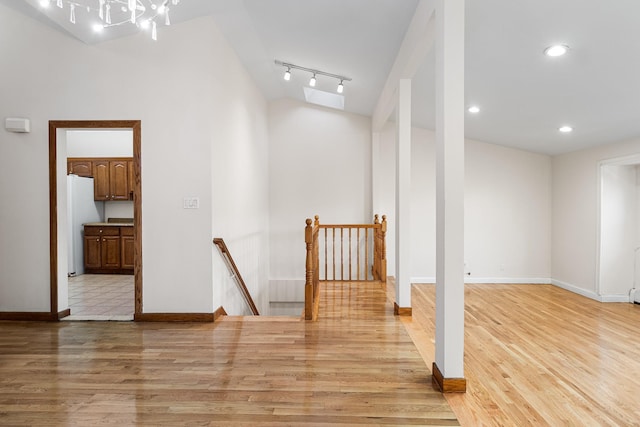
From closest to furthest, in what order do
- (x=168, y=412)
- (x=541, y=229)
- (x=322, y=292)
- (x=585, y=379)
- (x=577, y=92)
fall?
1. (x=168, y=412)
2. (x=585, y=379)
3. (x=577, y=92)
4. (x=322, y=292)
5. (x=541, y=229)

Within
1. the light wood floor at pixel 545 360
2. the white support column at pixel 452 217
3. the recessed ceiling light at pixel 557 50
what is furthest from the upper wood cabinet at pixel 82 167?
the recessed ceiling light at pixel 557 50

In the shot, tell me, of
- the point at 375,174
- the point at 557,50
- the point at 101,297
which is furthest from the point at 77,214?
the point at 557,50

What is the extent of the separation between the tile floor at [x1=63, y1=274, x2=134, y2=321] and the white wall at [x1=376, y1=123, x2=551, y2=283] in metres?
4.75

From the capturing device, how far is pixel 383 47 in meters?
4.09

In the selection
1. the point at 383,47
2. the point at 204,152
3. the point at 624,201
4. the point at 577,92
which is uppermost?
the point at 383,47

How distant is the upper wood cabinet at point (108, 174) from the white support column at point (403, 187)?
5.48 meters

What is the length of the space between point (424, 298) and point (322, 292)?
1.57 m

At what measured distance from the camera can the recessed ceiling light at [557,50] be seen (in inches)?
120

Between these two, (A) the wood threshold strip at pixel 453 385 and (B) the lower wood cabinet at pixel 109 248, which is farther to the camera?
(B) the lower wood cabinet at pixel 109 248

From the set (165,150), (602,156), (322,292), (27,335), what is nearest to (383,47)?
(165,150)

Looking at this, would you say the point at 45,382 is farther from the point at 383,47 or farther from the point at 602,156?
the point at 602,156

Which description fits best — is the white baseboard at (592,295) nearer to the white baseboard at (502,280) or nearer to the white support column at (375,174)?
the white baseboard at (502,280)

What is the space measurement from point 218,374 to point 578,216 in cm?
609

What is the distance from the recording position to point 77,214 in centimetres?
675
